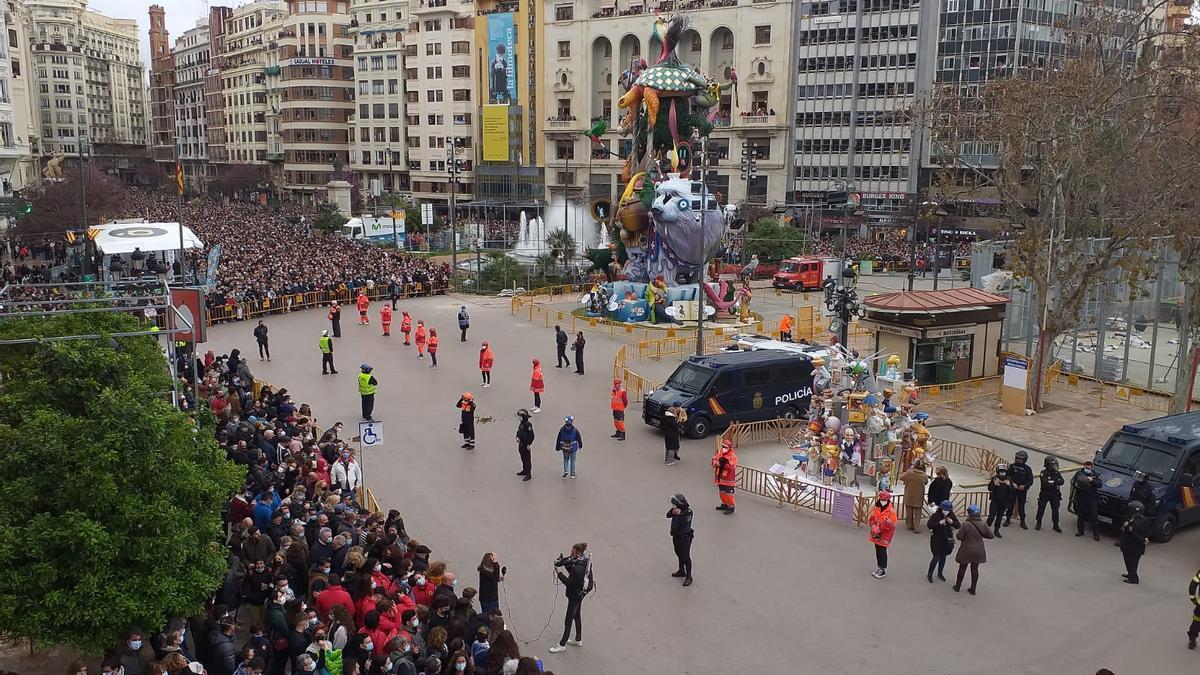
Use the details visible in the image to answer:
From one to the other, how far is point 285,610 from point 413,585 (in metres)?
1.54

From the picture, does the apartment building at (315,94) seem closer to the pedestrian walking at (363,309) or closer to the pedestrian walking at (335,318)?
the pedestrian walking at (363,309)

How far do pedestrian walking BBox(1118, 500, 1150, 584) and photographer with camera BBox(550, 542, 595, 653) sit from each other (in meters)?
7.60

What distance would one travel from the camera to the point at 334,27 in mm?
105312

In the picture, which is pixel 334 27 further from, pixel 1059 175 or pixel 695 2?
pixel 1059 175

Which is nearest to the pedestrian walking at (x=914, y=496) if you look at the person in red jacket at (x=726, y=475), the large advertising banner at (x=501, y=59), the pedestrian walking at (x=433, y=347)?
the person in red jacket at (x=726, y=475)

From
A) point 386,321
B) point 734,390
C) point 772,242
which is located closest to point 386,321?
point 386,321

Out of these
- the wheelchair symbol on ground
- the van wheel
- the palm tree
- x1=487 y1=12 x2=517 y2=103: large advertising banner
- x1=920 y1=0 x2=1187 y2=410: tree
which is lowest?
the van wheel

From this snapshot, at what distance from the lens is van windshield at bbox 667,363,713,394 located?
20.6 m

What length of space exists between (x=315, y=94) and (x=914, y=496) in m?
99.3

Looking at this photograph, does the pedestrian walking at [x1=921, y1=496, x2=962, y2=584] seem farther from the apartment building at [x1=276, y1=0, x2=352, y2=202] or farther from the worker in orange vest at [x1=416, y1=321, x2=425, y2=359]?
the apartment building at [x1=276, y1=0, x2=352, y2=202]

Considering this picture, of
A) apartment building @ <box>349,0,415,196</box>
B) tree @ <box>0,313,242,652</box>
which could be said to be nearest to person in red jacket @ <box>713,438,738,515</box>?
tree @ <box>0,313,242,652</box>

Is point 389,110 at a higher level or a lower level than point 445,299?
higher

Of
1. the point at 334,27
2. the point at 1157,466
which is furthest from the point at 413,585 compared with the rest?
the point at 334,27

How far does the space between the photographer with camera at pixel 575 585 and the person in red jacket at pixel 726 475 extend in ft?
15.7
